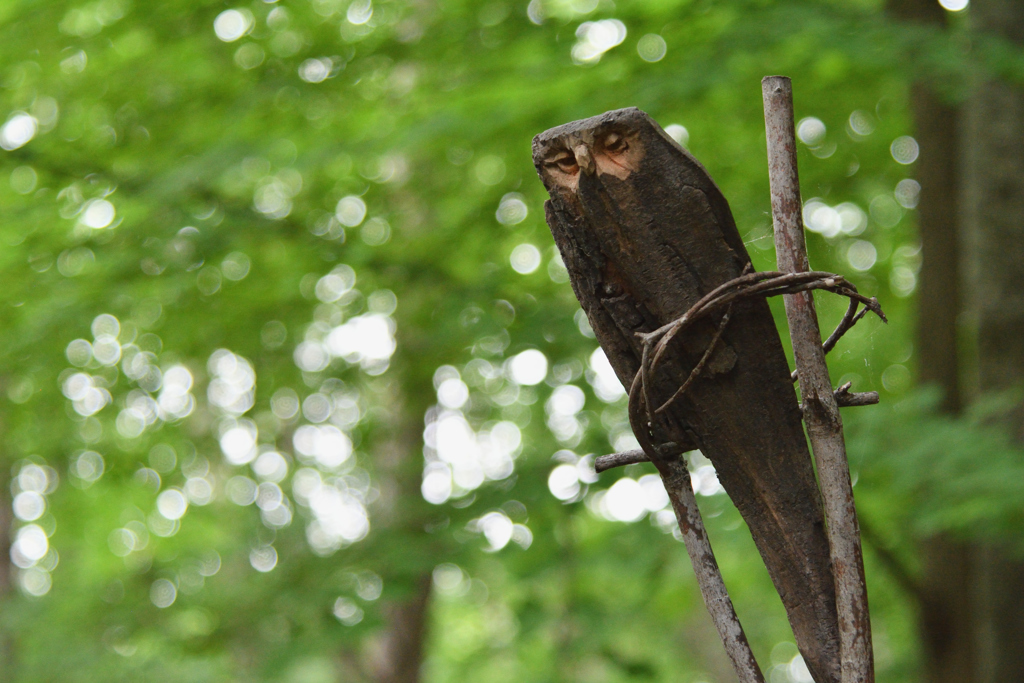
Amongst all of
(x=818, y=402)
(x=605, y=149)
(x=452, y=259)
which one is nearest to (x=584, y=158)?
(x=605, y=149)

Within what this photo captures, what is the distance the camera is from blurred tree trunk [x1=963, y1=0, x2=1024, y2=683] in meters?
4.08

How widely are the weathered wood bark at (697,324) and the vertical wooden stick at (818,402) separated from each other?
0.02 meters

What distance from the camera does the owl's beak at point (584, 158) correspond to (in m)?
0.77

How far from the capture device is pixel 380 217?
4.24m

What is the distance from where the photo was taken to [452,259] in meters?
4.34

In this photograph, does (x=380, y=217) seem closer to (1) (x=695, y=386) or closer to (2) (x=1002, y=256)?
(2) (x=1002, y=256)

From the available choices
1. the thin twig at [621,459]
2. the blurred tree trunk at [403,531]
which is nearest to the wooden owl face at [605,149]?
the thin twig at [621,459]

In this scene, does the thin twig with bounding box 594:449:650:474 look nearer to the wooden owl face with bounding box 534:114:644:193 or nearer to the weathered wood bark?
the weathered wood bark

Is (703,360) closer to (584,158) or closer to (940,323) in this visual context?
(584,158)

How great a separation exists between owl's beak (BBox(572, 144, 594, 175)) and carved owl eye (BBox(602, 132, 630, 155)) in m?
0.02

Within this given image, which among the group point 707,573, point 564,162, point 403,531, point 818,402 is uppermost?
point 564,162

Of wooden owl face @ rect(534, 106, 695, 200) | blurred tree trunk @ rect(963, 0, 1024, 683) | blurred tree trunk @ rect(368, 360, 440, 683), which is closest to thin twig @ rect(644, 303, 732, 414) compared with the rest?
wooden owl face @ rect(534, 106, 695, 200)

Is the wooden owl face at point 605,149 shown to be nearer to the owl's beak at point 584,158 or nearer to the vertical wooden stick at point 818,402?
the owl's beak at point 584,158

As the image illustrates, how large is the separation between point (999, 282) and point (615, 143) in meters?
4.07
